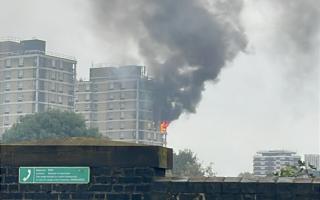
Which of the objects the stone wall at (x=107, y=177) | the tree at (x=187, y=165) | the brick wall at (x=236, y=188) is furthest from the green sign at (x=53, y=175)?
the tree at (x=187, y=165)

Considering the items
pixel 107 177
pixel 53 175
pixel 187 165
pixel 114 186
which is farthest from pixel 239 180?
pixel 187 165

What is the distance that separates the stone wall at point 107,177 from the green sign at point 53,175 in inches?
3.6

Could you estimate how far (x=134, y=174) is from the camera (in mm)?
16500

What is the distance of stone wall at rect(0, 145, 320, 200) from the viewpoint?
16.5m

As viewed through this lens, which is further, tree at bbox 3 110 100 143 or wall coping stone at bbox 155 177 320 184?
tree at bbox 3 110 100 143

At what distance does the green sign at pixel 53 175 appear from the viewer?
16625 millimetres

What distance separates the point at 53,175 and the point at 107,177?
112 centimetres

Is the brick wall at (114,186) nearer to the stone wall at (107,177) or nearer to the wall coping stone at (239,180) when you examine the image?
the stone wall at (107,177)

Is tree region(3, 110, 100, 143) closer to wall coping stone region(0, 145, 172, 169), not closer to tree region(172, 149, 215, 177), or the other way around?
tree region(172, 149, 215, 177)

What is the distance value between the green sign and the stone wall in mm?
90

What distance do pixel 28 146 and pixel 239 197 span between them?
14.3 feet

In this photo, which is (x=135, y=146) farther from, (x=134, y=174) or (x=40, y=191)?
(x=40, y=191)

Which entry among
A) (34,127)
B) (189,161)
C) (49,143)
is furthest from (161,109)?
(49,143)

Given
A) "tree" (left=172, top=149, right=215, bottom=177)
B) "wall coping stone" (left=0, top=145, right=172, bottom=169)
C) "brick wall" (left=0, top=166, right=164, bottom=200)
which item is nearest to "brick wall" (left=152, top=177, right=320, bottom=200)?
"brick wall" (left=0, top=166, right=164, bottom=200)
